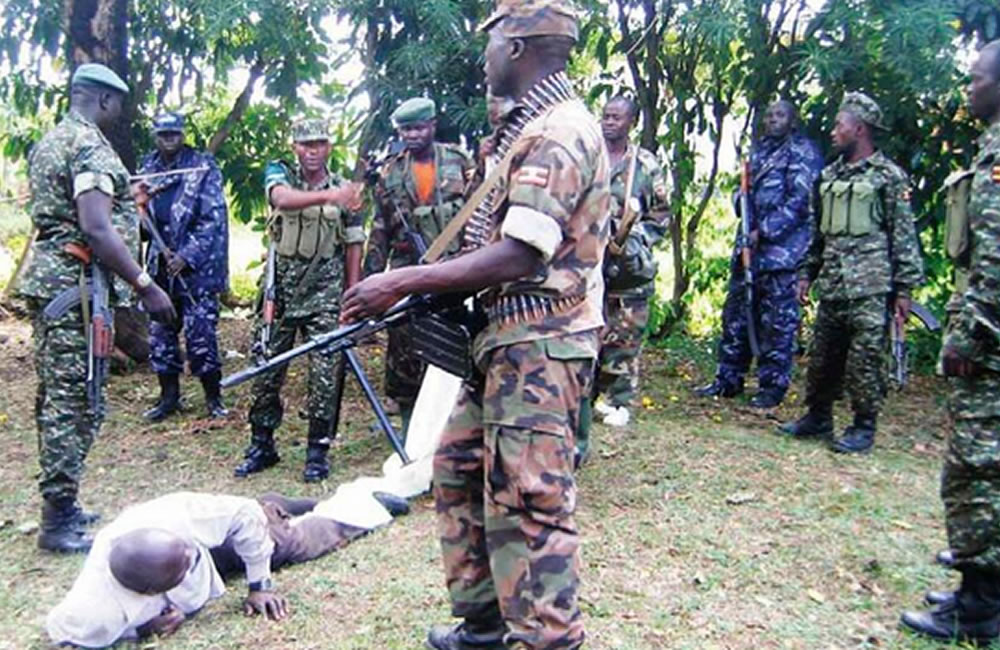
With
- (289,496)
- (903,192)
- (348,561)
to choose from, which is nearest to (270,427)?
(289,496)

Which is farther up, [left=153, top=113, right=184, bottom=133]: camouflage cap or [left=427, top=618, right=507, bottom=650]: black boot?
[left=153, top=113, right=184, bottom=133]: camouflage cap

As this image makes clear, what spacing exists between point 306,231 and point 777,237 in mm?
3351

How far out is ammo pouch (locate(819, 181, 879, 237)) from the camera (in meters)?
5.69

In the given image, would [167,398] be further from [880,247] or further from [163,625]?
[880,247]

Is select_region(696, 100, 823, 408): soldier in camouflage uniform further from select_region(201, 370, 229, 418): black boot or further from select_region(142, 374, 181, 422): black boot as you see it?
select_region(142, 374, 181, 422): black boot

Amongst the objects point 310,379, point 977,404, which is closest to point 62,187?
point 310,379

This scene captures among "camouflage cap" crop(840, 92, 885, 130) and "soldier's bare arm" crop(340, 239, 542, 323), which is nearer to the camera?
"soldier's bare arm" crop(340, 239, 542, 323)

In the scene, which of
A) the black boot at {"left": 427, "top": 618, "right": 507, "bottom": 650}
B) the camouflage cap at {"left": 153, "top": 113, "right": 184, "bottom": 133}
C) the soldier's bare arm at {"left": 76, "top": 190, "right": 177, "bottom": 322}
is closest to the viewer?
the black boot at {"left": 427, "top": 618, "right": 507, "bottom": 650}

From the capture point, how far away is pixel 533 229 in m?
2.61

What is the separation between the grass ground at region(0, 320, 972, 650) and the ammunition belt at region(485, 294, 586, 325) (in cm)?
132

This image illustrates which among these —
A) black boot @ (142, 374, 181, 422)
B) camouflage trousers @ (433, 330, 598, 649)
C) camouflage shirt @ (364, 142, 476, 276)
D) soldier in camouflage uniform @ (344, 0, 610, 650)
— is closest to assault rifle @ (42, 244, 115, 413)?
camouflage shirt @ (364, 142, 476, 276)

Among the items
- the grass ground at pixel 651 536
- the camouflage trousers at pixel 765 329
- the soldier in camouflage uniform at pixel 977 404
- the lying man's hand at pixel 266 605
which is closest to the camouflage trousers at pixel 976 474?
the soldier in camouflage uniform at pixel 977 404

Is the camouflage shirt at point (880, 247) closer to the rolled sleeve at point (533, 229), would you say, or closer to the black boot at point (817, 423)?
the black boot at point (817, 423)

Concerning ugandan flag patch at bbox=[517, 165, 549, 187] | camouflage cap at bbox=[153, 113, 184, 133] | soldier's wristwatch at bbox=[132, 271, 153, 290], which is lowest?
soldier's wristwatch at bbox=[132, 271, 153, 290]
